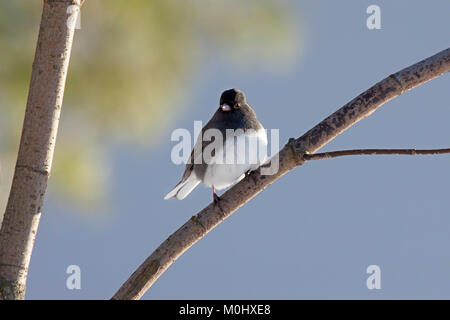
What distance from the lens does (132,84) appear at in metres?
3.75

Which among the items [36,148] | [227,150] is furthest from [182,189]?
[36,148]

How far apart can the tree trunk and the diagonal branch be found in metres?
0.27

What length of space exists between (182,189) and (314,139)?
2.70 feet

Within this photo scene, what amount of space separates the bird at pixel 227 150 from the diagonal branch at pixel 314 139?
16.9 inches

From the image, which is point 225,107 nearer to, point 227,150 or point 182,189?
point 227,150

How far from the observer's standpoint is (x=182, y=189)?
2244 millimetres

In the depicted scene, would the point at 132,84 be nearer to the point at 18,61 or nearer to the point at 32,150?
the point at 18,61

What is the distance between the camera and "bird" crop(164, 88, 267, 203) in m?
2.02

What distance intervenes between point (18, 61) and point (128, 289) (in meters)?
2.52

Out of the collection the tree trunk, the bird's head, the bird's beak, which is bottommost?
the tree trunk

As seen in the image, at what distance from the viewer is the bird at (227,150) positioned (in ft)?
6.63

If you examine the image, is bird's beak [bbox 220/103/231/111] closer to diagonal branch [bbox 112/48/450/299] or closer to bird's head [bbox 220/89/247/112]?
bird's head [bbox 220/89/247/112]

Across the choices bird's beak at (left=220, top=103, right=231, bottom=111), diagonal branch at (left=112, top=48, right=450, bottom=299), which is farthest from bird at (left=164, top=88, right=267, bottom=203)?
diagonal branch at (left=112, top=48, right=450, bottom=299)
